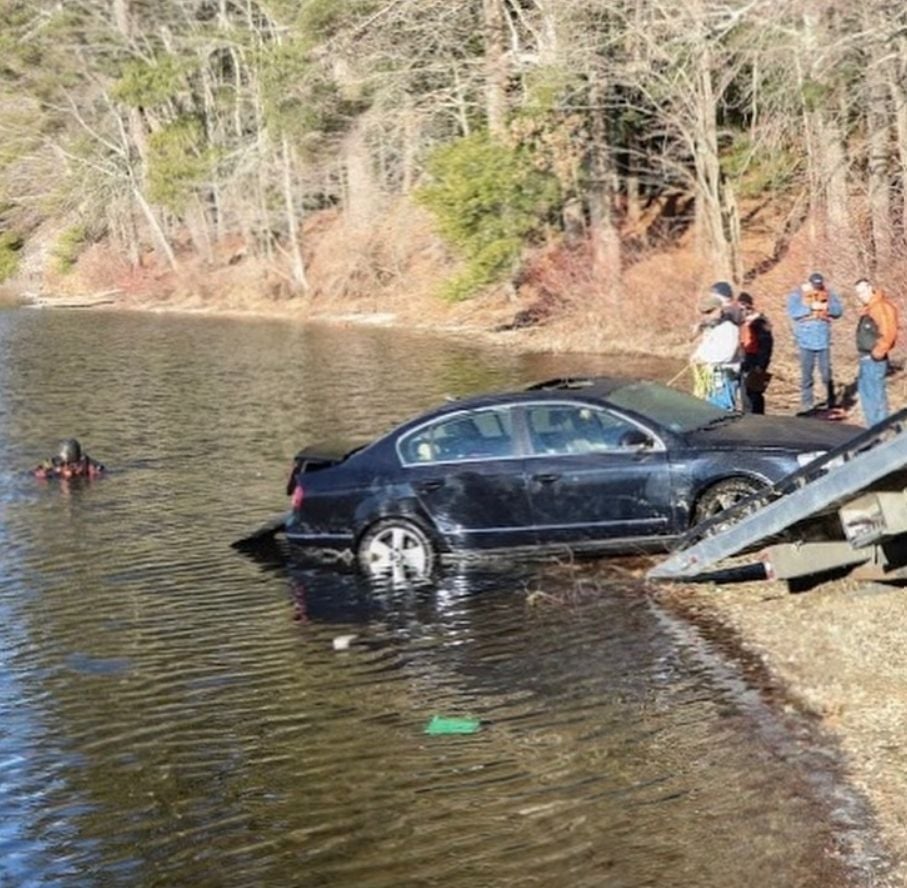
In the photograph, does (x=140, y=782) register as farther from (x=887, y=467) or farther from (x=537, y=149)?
(x=537, y=149)

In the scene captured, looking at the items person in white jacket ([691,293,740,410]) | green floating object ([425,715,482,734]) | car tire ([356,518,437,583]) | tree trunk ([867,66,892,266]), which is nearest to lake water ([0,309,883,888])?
green floating object ([425,715,482,734])

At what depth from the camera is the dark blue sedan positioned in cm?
1402

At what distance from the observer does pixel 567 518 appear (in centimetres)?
1434

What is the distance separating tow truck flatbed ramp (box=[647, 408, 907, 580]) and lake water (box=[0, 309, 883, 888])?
0.52 m

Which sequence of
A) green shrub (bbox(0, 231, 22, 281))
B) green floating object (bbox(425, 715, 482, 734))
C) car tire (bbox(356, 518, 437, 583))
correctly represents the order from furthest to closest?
green shrub (bbox(0, 231, 22, 281))
car tire (bbox(356, 518, 437, 583))
green floating object (bbox(425, 715, 482, 734))

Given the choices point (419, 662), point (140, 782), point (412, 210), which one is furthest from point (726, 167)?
point (140, 782)

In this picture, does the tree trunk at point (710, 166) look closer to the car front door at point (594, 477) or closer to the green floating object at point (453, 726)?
the car front door at point (594, 477)

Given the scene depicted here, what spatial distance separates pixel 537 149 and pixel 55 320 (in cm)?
2166

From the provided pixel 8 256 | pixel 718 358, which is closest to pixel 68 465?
pixel 718 358

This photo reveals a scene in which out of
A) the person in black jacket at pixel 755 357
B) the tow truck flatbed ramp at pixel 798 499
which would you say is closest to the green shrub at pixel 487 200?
the person in black jacket at pixel 755 357

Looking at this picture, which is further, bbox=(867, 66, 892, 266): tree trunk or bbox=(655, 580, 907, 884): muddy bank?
bbox=(867, 66, 892, 266): tree trunk

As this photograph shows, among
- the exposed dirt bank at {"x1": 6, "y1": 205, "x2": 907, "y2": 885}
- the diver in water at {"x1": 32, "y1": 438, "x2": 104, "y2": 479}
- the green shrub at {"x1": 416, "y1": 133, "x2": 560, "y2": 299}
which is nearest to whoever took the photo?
the exposed dirt bank at {"x1": 6, "y1": 205, "x2": 907, "y2": 885}

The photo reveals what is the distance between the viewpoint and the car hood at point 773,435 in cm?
1395

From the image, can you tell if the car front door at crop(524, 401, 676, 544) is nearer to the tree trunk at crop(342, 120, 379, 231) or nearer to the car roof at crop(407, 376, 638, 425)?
the car roof at crop(407, 376, 638, 425)
